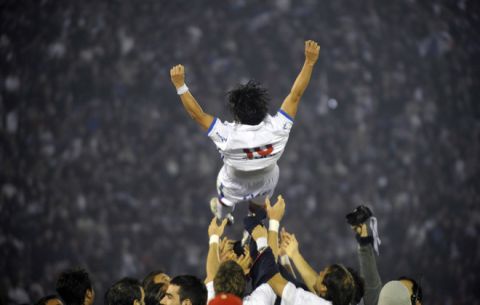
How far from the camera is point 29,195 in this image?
7230 mm

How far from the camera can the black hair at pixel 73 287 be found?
338 cm

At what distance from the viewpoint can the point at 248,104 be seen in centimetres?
385

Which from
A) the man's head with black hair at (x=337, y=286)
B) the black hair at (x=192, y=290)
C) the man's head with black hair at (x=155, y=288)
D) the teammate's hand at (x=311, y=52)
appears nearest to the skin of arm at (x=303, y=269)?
the man's head with black hair at (x=337, y=286)

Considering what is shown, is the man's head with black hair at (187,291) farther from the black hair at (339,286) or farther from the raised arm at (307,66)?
the raised arm at (307,66)

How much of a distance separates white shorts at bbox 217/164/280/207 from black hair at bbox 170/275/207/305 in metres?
1.06

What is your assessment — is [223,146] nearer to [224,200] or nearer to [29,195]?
[224,200]

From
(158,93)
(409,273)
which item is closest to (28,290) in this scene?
(158,93)

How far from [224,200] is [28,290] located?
3492mm

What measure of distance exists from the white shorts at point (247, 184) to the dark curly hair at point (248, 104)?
1.08ft

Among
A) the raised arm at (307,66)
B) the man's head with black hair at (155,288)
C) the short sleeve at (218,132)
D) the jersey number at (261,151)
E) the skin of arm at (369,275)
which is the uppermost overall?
the raised arm at (307,66)

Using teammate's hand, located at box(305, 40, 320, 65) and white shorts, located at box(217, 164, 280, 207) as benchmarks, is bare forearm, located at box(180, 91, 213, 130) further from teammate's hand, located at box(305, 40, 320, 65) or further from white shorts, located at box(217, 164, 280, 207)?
teammate's hand, located at box(305, 40, 320, 65)

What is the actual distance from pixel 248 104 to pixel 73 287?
1.38m

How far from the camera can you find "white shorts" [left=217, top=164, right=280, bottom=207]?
13.3 feet

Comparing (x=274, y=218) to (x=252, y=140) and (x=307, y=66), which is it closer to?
(x=252, y=140)
